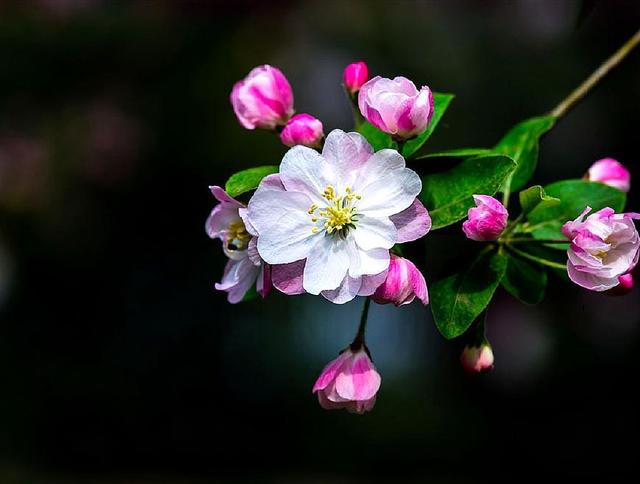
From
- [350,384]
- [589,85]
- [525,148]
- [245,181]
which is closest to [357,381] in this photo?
[350,384]

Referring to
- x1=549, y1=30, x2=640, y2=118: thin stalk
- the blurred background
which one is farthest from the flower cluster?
the blurred background

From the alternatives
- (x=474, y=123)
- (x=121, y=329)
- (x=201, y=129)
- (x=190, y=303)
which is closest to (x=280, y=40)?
(x=201, y=129)

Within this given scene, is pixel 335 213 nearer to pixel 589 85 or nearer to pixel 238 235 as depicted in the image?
pixel 238 235

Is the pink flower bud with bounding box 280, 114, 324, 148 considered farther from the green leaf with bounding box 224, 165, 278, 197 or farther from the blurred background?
the blurred background

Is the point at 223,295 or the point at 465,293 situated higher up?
the point at 465,293

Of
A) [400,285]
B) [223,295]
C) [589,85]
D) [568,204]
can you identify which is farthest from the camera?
[223,295]

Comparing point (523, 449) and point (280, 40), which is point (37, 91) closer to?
point (280, 40)

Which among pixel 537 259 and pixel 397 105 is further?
pixel 537 259
